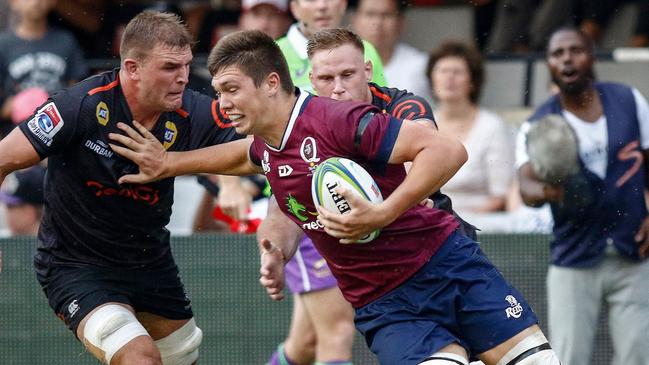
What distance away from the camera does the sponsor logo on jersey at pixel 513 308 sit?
6.17 m

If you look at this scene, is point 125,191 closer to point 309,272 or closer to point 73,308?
point 73,308

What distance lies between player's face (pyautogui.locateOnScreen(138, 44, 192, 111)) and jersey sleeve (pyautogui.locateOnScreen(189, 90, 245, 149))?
0.89 feet

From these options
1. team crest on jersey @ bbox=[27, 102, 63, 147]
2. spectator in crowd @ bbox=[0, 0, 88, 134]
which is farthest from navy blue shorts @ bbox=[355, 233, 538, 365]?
spectator in crowd @ bbox=[0, 0, 88, 134]

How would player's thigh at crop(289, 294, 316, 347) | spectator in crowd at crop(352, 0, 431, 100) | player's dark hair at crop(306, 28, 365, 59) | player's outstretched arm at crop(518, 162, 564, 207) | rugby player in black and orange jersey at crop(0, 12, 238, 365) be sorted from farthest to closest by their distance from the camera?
spectator in crowd at crop(352, 0, 431, 100) < player's thigh at crop(289, 294, 316, 347) < player's outstretched arm at crop(518, 162, 564, 207) < player's dark hair at crop(306, 28, 365, 59) < rugby player in black and orange jersey at crop(0, 12, 238, 365)

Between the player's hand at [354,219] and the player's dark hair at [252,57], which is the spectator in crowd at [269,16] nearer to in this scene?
the player's dark hair at [252,57]

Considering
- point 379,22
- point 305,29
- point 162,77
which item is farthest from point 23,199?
point 162,77

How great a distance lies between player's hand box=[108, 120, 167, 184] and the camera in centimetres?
676

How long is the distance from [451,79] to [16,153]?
449 centimetres

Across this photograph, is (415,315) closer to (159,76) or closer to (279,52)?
(279,52)

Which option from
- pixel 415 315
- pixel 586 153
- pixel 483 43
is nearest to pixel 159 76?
pixel 415 315

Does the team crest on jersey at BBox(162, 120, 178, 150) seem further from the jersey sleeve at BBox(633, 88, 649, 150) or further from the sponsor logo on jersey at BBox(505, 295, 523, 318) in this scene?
the jersey sleeve at BBox(633, 88, 649, 150)

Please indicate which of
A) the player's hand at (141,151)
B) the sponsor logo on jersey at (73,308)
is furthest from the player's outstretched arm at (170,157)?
the sponsor logo on jersey at (73,308)

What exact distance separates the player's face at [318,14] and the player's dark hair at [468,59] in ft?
6.09

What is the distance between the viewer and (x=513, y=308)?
20.3ft
